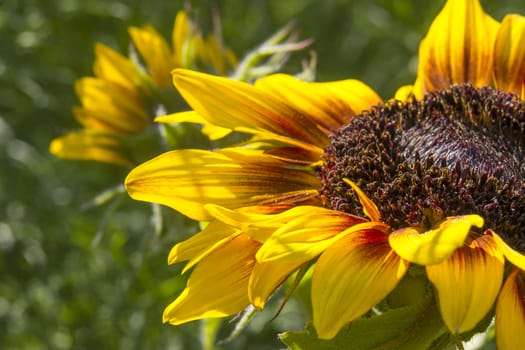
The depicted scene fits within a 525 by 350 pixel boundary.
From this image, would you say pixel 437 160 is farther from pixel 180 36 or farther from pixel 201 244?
pixel 180 36

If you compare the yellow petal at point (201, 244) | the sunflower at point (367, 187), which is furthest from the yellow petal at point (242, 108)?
the yellow petal at point (201, 244)

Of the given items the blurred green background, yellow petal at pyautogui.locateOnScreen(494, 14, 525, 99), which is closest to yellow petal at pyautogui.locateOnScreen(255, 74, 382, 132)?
yellow petal at pyautogui.locateOnScreen(494, 14, 525, 99)

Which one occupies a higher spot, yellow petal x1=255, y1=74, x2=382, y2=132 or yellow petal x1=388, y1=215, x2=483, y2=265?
yellow petal x1=388, y1=215, x2=483, y2=265

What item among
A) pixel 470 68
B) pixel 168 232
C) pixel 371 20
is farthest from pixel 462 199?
pixel 371 20

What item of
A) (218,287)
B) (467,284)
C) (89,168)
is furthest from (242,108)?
(89,168)

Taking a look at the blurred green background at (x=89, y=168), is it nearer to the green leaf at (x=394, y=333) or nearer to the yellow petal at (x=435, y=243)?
the green leaf at (x=394, y=333)

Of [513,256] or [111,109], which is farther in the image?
[111,109]

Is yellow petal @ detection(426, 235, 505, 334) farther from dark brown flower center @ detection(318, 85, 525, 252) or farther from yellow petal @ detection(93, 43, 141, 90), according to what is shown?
yellow petal @ detection(93, 43, 141, 90)
